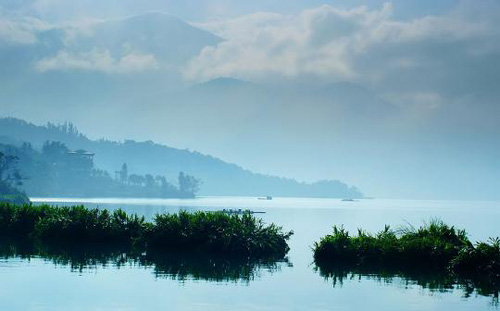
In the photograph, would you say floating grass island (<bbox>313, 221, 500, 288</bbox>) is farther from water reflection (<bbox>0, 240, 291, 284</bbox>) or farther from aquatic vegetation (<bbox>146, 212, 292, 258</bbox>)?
aquatic vegetation (<bbox>146, 212, 292, 258</bbox>)

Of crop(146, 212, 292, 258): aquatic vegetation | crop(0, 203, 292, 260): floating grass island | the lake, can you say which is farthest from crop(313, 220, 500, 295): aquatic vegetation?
crop(0, 203, 292, 260): floating grass island

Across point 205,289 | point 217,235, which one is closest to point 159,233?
point 217,235

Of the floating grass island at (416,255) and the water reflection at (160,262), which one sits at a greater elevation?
the floating grass island at (416,255)

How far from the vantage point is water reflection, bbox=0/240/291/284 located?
33.7m

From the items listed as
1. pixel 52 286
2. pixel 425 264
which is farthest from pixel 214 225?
pixel 52 286

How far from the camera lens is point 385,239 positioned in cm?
3878

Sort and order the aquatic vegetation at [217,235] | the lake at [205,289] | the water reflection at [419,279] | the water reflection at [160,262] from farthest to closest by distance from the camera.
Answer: the aquatic vegetation at [217,235]
the water reflection at [160,262]
the water reflection at [419,279]
the lake at [205,289]

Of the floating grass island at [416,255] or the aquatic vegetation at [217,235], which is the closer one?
the floating grass island at [416,255]

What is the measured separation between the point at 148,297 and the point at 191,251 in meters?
15.2

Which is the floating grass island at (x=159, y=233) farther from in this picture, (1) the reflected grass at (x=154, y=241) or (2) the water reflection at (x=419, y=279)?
(2) the water reflection at (x=419, y=279)

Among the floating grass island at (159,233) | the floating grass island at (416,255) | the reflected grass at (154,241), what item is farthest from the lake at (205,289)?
the floating grass island at (159,233)

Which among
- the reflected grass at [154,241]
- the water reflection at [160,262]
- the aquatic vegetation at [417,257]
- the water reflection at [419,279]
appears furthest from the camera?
the reflected grass at [154,241]

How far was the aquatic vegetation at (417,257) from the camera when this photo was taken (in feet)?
112

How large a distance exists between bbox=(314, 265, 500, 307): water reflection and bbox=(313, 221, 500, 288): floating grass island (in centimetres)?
5
